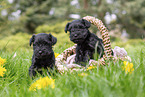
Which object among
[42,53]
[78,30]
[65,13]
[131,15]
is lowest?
[42,53]

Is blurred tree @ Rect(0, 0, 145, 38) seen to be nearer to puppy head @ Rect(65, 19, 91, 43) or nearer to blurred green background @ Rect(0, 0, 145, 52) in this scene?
blurred green background @ Rect(0, 0, 145, 52)

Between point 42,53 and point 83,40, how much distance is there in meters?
0.80

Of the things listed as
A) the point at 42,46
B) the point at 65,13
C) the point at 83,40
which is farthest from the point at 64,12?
the point at 42,46

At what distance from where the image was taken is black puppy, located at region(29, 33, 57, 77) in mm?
2279

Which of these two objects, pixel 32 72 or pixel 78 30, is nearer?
pixel 32 72

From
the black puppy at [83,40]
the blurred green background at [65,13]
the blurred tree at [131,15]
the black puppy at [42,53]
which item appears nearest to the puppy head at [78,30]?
the black puppy at [83,40]

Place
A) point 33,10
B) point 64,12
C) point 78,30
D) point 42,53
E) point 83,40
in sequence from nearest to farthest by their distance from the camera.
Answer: point 42,53
point 78,30
point 83,40
point 64,12
point 33,10

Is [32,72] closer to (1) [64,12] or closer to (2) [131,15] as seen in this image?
(1) [64,12]

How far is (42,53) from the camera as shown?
2264mm

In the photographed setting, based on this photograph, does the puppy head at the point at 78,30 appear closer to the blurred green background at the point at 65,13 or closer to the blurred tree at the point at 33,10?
the blurred green background at the point at 65,13

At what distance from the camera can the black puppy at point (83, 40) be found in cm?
256

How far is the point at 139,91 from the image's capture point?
1.24m

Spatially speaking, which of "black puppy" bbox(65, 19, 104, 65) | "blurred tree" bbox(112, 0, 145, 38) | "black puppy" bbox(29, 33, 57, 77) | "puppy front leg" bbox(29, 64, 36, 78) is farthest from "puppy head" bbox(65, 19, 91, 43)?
"blurred tree" bbox(112, 0, 145, 38)

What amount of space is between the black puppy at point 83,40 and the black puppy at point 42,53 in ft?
1.32
